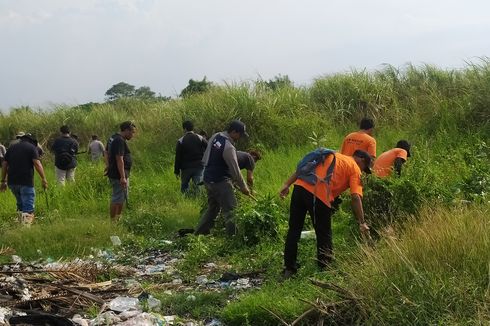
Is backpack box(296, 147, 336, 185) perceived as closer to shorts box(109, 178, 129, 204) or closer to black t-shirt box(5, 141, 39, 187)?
shorts box(109, 178, 129, 204)

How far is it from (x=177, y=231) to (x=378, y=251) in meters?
4.68

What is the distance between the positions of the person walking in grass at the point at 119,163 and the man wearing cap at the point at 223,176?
179 cm

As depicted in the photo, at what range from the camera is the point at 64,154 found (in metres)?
12.8

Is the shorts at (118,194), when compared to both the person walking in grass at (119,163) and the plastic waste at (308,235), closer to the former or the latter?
the person walking in grass at (119,163)

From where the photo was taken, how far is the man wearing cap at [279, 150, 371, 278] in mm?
5934

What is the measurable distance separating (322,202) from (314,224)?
32cm

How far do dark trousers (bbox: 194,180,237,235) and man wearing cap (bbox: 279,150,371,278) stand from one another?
74.8 inches

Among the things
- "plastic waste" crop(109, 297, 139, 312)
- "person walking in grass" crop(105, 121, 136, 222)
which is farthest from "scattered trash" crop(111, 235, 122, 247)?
"plastic waste" crop(109, 297, 139, 312)

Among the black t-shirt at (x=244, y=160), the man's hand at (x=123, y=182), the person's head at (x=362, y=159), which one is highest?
the person's head at (x=362, y=159)

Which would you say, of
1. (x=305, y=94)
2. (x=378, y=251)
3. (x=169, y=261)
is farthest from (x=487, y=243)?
(x=305, y=94)

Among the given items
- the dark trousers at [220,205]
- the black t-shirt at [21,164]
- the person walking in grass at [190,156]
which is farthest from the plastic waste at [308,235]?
the black t-shirt at [21,164]

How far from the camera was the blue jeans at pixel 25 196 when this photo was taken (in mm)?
10039

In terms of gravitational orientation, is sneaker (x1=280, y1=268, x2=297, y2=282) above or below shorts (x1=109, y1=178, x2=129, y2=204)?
below

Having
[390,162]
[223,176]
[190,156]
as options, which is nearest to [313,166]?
[223,176]
